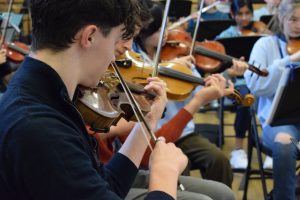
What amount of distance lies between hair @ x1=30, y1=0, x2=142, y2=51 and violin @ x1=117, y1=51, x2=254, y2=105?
738 millimetres

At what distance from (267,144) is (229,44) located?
786 mm

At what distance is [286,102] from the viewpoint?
60.5 inches

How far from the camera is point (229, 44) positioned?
7.93 ft

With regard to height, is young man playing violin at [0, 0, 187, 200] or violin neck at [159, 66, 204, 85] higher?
young man playing violin at [0, 0, 187, 200]

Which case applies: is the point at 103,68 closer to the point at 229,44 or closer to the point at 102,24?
the point at 102,24

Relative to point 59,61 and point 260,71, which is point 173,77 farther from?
point 59,61

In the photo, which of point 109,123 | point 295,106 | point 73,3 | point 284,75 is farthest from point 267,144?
point 73,3

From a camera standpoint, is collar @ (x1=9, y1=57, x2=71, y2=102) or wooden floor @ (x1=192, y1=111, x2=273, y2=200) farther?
wooden floor @ (x1=192, y1=111, x2=273, y2=200)

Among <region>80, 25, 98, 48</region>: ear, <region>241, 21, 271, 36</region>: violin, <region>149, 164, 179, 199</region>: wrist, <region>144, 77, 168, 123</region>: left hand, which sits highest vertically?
<region>80, 25, 98, 48</region>: ear

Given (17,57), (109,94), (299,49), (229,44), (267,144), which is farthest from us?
(17,57)

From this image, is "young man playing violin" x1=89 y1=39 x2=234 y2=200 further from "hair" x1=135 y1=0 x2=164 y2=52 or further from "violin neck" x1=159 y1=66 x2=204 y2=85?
"hair" x1=135 y1=0 x2=164 y2=52

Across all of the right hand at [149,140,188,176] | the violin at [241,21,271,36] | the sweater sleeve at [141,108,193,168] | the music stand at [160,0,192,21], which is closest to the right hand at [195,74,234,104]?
the sweater sleeve at [141,108,193,168]

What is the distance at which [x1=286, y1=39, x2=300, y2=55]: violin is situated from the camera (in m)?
1.96

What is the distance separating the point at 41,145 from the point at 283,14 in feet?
5.23
